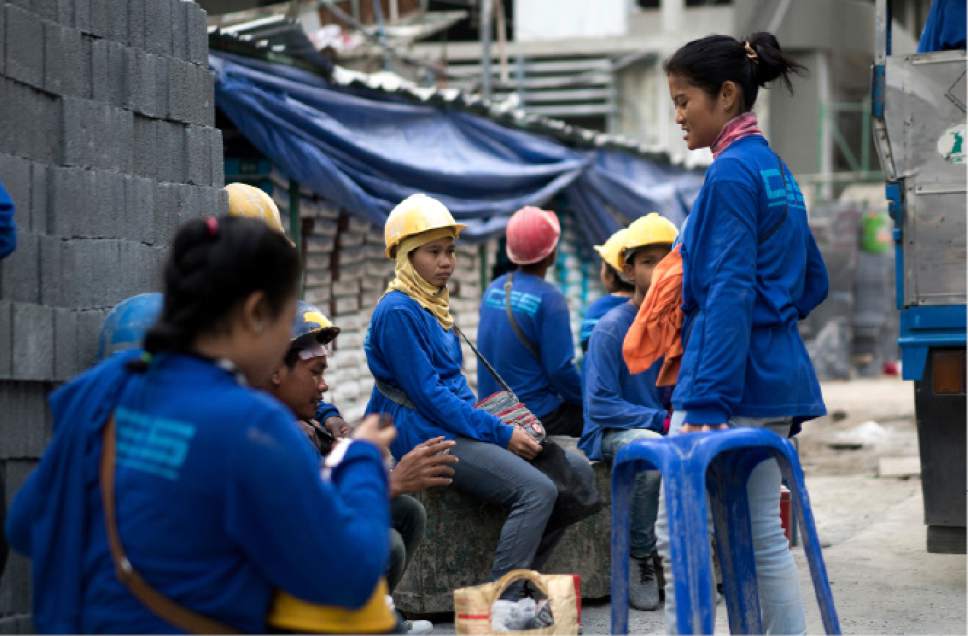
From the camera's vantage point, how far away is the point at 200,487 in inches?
102

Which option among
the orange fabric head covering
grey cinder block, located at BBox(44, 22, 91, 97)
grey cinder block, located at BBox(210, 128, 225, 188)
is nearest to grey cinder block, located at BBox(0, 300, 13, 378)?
grey cinder block, located at BBox(44, 22, 91, 97)

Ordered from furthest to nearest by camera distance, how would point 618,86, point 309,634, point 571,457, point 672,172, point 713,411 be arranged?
point 618,86 < point 672,172 < point 571,457 < point 713,411 < point 309,634

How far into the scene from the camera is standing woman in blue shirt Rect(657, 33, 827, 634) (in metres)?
4.35

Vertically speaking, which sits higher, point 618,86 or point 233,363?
point 618,86

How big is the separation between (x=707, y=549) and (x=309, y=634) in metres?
1.66

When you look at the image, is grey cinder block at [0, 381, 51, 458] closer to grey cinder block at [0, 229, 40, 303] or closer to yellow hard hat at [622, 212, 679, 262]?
grey cinder block at [0, 229, 40, 303]

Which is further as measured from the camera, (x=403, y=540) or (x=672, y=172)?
(x=672, y=172)

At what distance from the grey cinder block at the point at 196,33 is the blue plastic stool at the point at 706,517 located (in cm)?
217

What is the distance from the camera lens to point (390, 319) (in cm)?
579

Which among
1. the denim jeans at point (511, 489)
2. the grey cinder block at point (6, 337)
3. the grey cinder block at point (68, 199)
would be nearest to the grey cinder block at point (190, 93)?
the grey cinder block at point (68, 199)

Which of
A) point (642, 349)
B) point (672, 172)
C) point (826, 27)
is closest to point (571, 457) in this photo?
point (642, 349)

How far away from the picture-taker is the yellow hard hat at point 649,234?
6.80 metres

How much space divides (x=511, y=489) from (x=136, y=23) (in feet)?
7.72

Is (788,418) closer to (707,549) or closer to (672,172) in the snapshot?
(707,549)
